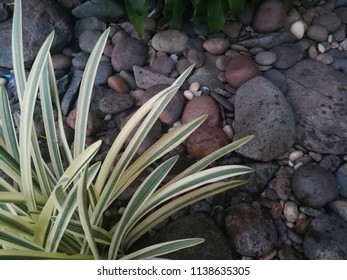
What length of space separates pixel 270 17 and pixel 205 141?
57 centimetres

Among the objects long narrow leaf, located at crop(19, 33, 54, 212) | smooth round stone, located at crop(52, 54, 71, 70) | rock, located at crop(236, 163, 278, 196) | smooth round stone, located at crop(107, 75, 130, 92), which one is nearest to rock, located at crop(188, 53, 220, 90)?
smooth round stone, located at crop(107, 75, 130, 92)

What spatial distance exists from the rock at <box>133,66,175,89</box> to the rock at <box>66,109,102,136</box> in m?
0.20

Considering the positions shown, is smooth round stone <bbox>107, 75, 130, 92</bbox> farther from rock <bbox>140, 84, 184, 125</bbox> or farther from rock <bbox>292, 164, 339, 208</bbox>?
rock <bbox>292, 164, 339, 208</bbox>

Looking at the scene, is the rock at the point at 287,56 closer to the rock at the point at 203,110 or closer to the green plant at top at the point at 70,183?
the rock at the point at 203,110

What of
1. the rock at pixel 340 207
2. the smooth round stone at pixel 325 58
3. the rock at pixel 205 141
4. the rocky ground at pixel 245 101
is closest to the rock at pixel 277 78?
the rocky ground at pixel 245 101

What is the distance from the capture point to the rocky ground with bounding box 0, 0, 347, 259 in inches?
38.2

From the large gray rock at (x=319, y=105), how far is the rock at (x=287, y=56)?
0.02 metres

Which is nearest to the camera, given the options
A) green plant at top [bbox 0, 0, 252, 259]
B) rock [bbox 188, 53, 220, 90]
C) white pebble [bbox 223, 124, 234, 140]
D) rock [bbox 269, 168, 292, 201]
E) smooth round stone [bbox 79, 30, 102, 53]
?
green plant at top [bbox 0, 0, 252, 259]

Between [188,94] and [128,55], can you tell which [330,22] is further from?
[128,55]

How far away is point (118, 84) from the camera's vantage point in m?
1.28

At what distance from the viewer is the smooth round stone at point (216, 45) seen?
4.39ft

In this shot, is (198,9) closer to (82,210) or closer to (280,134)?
(280,134)

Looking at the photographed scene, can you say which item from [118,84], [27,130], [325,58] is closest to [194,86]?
[118,84]

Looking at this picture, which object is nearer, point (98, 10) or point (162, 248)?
point (162, 248)
